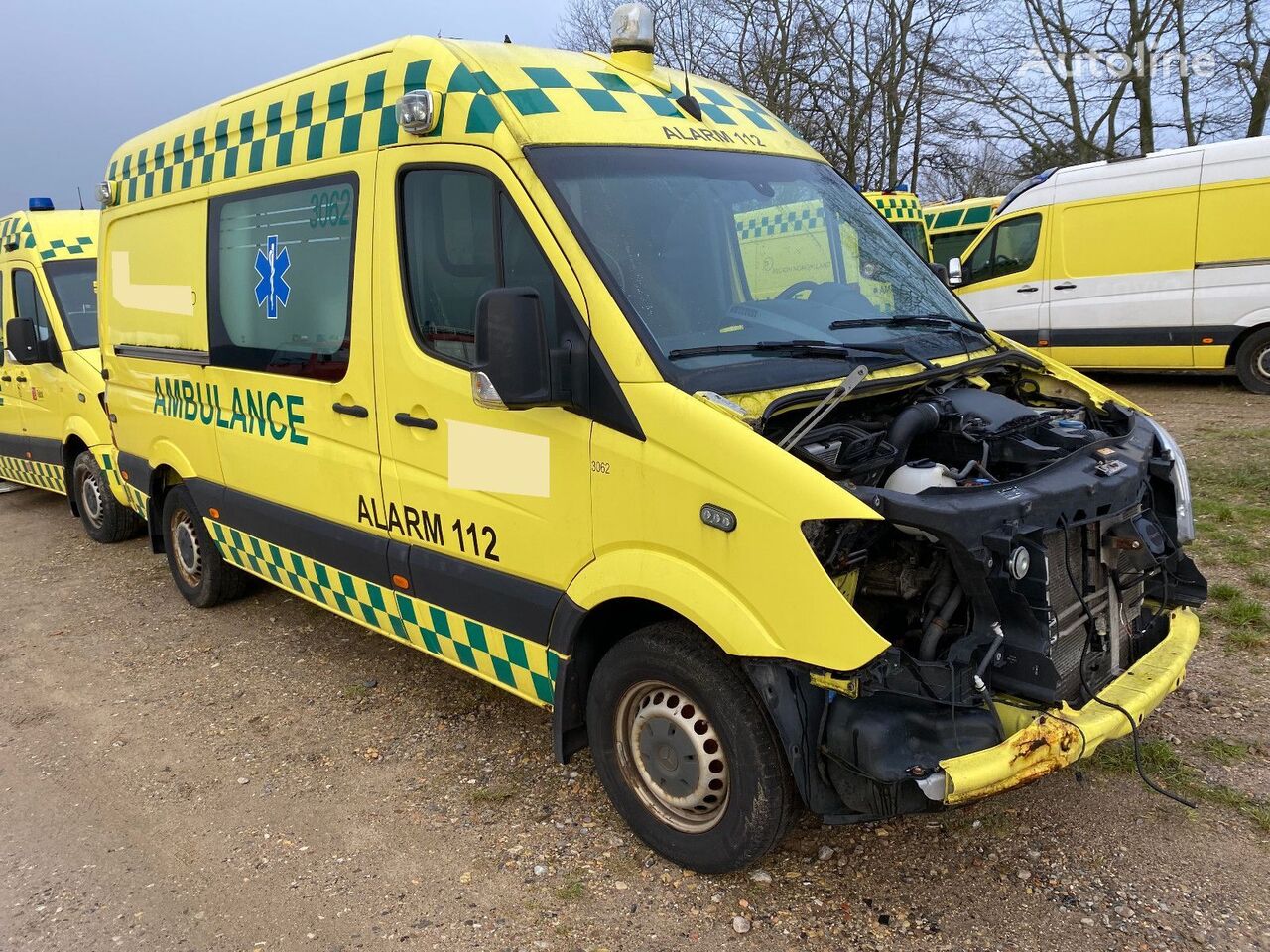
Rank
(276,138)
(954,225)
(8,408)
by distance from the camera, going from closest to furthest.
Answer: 1. (276,138)
2. (8,408)
3. (954,225)

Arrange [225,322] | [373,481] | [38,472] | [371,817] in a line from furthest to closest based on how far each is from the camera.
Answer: [38,472], [225,322], [373,481], [371,817]

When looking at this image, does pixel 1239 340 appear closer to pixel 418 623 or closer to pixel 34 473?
pixel 418 623

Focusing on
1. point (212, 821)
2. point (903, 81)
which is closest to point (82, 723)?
point (212, 821)

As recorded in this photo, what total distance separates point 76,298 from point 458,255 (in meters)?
5.77

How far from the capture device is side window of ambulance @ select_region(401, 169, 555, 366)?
125 inches

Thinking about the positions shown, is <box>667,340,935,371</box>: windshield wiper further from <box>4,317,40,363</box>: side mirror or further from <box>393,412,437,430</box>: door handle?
<box>4,317,40,363</box>: side mirror

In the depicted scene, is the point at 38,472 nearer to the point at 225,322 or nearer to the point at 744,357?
the point at 225,322

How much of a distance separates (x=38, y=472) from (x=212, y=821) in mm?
5993

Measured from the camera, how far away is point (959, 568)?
2.59 meters

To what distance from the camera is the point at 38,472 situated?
27.3 ft

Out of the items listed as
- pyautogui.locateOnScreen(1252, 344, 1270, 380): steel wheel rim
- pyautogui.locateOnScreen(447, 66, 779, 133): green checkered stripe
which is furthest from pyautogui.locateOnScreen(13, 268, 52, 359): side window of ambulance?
pyautogui.locateOnScreen(1252, 344, 1270, 380): steel wheel rim

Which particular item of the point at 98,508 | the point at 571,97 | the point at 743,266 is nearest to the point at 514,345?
the point at 743,266

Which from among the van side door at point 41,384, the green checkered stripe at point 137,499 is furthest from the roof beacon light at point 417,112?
the van side door at point 41,384

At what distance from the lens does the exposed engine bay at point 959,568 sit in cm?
261
